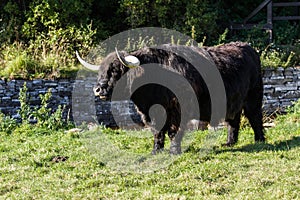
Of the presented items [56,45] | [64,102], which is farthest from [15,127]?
[56,45]

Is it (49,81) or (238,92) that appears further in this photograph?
(49,81)

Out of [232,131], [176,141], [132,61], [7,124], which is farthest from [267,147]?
[7,124]

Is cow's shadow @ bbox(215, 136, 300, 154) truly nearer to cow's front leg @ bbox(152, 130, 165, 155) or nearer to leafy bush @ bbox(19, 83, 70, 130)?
cow's front leg @ bbox(152, 130, 165, 155)

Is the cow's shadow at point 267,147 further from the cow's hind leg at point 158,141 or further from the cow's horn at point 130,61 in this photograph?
the cow's horn at point 130,61

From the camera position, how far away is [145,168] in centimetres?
620

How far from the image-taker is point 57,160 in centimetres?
678

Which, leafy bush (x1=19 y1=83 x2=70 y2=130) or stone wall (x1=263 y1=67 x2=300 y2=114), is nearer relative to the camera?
leafy bush (x1=19 y1=83 x2=70 y2=130)

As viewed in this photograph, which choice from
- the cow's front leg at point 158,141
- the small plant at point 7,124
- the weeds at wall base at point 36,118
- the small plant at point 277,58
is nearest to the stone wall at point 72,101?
the weeds at wall base at point 36,118

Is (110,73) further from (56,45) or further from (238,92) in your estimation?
(56,45)

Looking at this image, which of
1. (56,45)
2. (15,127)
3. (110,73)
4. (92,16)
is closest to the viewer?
(110,73)

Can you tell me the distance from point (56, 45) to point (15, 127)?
10.9 ft

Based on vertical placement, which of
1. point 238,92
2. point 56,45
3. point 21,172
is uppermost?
point 56,45

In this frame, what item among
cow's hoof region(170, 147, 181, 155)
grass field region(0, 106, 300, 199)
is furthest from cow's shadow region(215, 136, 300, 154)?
cow's hoof region(170, 147, 181, 155)

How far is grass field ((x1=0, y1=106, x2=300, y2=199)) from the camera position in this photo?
531 cm
